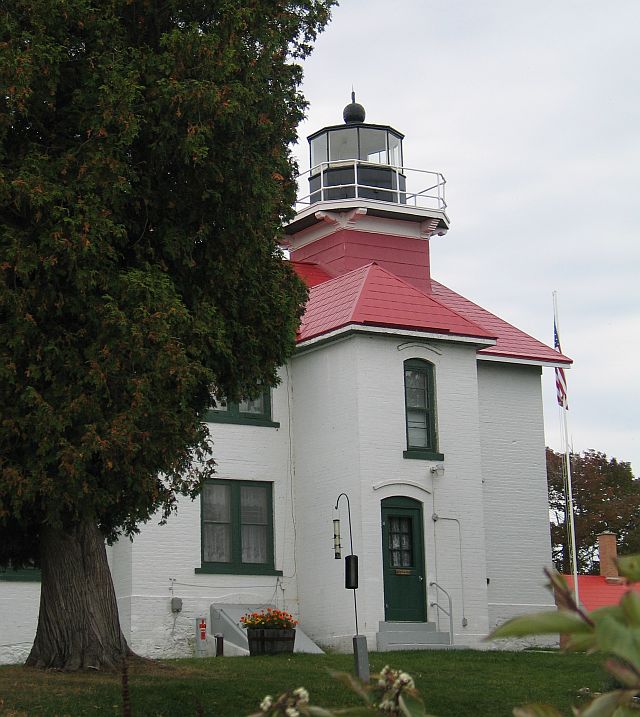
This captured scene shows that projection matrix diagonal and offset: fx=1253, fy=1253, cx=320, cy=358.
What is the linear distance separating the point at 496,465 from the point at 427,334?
3.64m

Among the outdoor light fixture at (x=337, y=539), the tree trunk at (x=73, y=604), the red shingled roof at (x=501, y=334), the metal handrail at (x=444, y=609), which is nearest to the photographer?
the tree trunk at (x=73, y=604)

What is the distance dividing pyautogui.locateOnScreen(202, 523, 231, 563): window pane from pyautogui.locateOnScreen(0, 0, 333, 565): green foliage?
366 inches

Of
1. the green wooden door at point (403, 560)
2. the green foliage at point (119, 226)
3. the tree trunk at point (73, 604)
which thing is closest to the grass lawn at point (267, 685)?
the tree trunk at point (73, 604)

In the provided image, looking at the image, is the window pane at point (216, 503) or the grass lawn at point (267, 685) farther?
the window pane at point (216, 503)

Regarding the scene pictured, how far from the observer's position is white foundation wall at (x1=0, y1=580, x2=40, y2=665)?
2233 centimetres

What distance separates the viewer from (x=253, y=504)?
24.7 metres

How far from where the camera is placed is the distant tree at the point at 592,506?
4559cm

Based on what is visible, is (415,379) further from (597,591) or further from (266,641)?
(597,591)

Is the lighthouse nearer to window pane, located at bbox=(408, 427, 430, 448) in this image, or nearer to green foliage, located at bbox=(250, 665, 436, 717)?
window pane, located at bbox=(408, 427, 430, 448)

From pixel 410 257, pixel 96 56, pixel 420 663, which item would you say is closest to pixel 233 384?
pixel 96 56

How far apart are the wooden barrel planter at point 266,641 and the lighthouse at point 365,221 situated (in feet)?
32.6

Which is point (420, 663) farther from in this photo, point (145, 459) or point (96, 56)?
point (96, 56)

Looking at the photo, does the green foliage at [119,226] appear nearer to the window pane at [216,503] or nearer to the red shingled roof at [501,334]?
the window pane at [216,503]

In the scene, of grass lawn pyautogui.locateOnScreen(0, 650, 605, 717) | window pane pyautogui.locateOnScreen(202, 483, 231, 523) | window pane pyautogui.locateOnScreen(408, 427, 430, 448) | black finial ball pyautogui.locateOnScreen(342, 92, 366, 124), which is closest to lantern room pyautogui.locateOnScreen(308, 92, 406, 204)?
black finial ball pyautogui.locateOnScreen(342, 92, 366, 124)
